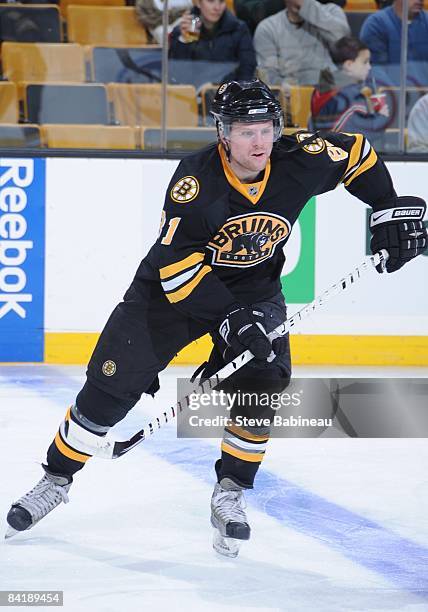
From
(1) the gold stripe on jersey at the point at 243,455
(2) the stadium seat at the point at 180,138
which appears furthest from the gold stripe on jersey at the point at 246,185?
(2) the stadium seat at the point at 180,138

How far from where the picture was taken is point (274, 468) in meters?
3.46

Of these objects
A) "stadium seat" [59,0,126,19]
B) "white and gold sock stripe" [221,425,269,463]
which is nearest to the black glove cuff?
"white and gold sock stripe" [221,425,269,463]

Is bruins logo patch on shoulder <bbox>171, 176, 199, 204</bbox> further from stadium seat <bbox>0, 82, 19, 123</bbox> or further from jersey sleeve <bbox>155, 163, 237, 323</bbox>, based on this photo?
stadium seat <bbox>0, 82, 19, 123</bbox>

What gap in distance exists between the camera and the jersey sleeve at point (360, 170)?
2.79 meters

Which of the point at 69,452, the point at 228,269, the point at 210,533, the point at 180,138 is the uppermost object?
the point at 228,269

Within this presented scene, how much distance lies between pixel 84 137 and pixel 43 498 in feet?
7.91

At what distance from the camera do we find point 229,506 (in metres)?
2.79

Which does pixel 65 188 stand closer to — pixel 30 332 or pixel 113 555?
pixel 30 332

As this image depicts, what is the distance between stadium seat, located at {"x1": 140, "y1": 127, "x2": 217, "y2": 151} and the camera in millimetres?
4930

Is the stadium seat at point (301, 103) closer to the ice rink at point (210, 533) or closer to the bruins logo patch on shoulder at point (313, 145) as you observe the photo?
the ice rink at point (210, 533)

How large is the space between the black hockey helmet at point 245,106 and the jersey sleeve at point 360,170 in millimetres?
218

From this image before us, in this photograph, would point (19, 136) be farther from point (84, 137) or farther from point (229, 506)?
point (229, 506)
